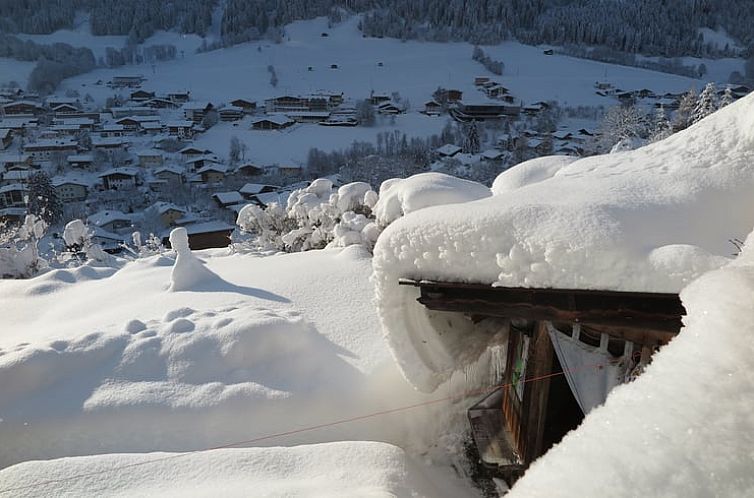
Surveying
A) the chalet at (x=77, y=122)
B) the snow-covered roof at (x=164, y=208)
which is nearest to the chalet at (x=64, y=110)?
the chalet at (x=77, y=122)

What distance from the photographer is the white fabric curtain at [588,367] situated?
10.4ft

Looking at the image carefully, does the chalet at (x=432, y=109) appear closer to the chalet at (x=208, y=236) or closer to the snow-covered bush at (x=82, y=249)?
the chalet at (x=208, y=236)

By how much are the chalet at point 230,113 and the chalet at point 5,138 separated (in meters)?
17.7

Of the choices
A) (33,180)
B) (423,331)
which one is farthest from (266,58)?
(423,331)

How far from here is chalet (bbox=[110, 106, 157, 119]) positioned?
157 ft

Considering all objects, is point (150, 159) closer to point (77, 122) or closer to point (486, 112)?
point (77, 122)

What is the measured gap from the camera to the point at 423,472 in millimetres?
3857

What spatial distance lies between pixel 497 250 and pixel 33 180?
1303 inches

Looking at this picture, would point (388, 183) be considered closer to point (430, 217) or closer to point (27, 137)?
point (430, 217)

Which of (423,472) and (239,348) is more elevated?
(239,348)

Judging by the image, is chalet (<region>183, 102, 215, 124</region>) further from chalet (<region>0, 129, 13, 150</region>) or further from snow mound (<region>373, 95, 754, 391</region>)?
snow mound (<region>373, 95, 754, 391</region>)

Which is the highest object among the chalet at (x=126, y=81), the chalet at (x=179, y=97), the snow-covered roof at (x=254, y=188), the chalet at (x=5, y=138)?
the chalet at (x=126, y=81)

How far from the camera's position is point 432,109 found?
49375mm

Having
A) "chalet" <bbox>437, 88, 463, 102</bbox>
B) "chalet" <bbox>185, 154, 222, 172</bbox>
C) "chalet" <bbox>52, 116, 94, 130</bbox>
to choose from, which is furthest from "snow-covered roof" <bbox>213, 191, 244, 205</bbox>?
"chalet" <bbox>437, 88, 463, 102</bbox>
